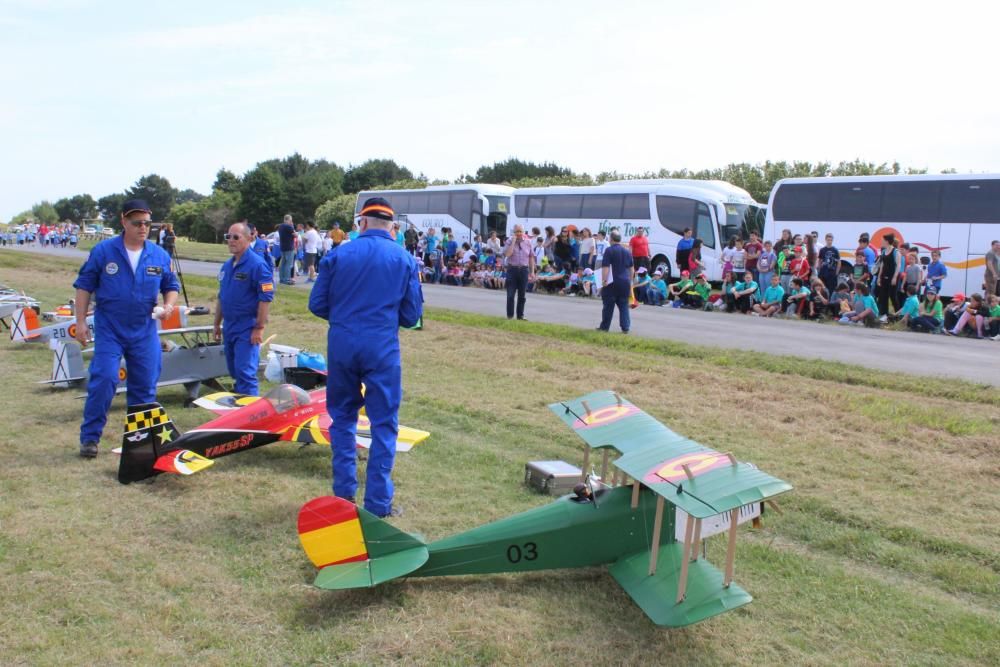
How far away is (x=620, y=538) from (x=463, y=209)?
3325cm

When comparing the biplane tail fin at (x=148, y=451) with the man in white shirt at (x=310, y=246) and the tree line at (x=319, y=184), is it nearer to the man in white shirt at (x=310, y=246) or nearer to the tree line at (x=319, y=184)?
the man in white shirt at (x=310, y=246)

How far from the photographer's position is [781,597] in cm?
455

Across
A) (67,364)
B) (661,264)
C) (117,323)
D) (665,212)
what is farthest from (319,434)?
(665,212)

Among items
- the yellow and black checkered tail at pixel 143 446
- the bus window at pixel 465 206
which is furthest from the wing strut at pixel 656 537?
the bus window at pixel 465 206

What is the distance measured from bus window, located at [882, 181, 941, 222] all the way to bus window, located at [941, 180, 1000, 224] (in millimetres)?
254

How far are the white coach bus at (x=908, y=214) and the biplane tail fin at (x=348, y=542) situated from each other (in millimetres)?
21104

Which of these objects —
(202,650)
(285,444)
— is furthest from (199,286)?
(202,650)

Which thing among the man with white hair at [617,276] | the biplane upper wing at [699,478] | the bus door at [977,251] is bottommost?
the biplane upper wing at [699,478]

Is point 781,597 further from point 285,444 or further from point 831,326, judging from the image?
point 831,326

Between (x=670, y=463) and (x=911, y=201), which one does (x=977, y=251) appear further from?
(x=670, y=463)

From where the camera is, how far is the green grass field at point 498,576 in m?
3.99

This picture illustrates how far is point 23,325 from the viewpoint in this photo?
1279 centimetres

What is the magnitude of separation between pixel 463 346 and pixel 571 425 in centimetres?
803

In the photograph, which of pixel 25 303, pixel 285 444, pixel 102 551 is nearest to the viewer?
pixel 102 551
